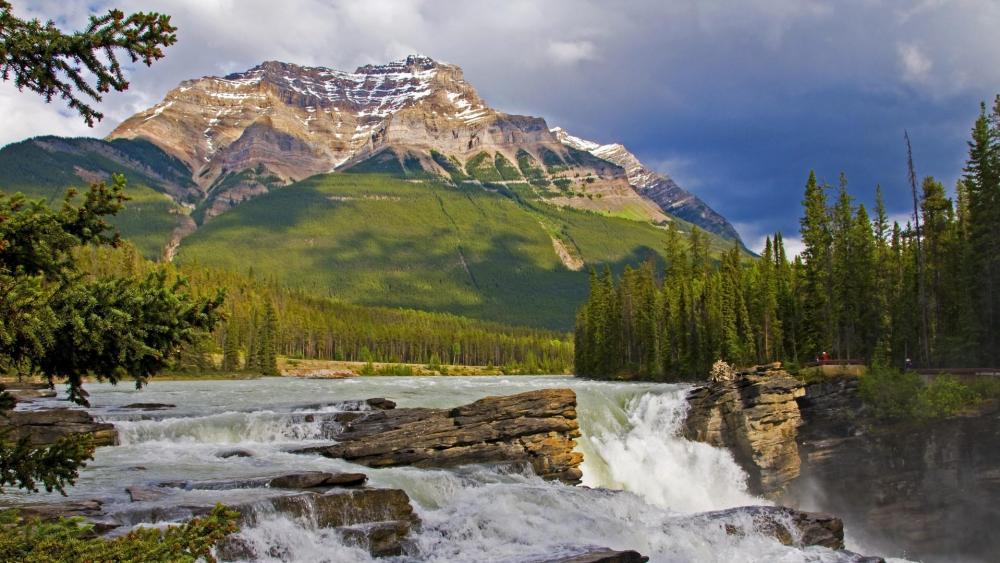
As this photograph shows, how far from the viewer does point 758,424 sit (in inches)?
1857

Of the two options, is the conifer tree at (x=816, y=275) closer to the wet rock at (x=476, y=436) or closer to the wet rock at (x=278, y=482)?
the wet rock at (x=476, y=436)

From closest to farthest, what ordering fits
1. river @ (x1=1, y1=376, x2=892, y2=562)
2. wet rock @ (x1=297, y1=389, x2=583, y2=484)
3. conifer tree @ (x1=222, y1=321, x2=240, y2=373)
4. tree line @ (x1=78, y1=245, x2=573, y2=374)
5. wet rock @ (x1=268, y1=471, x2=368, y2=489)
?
river @ (x1=1, y1=376, x2=892, y2=562) → wet rock @ (x1=268, y1=471, x2=368, y2=489) → wet rock @ (x1=297, y1=389, x2=583, y2=484) → conifer tree @ (x1=222, y1=321, x2=240, y2=373) → tree line @ (x1=78, y1=245, x2=573, y2=374)

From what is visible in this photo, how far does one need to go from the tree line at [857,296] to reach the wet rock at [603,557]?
131 ft

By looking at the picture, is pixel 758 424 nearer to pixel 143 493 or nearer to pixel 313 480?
pixel 313 480

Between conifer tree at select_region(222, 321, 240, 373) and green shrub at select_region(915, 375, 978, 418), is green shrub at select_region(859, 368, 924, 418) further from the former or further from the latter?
conifer tree at select_region(222, 321, 240, 373)

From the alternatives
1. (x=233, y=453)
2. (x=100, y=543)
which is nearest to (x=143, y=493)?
(x=233, y=453)

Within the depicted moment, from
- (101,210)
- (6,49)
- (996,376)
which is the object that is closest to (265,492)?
(101,210)

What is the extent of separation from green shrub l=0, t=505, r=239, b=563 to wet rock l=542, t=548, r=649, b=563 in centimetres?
1237

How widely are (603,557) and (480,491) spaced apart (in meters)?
8.78

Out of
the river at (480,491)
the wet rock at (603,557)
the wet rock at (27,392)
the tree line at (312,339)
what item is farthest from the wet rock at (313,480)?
the tree line at (312,339)

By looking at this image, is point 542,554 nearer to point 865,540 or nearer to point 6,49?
point 6,49

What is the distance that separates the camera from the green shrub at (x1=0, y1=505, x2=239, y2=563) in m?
6.55

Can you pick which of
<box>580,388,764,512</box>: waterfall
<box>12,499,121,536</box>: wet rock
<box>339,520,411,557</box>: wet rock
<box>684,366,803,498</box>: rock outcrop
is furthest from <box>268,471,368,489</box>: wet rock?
<box>684,366,803,498</box>: rock outcrop

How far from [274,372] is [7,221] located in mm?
126469
